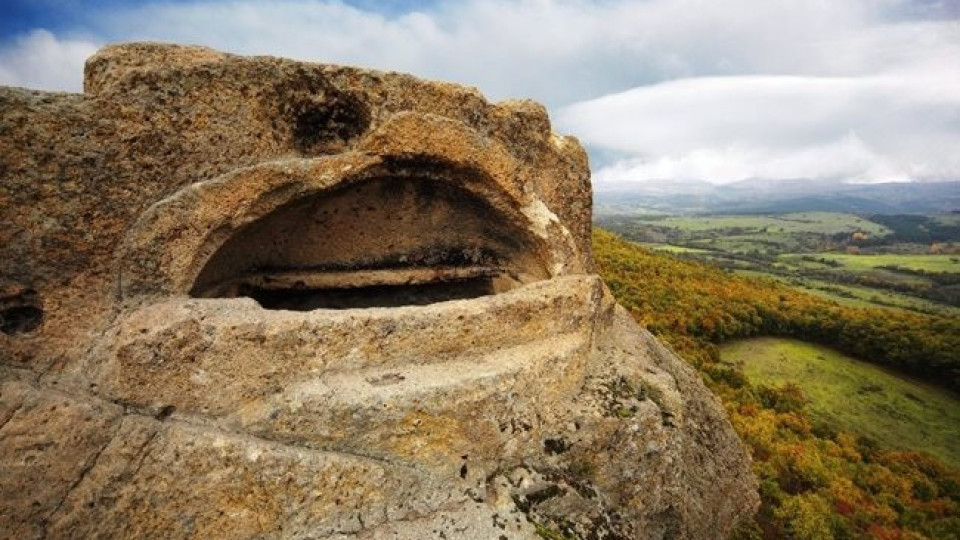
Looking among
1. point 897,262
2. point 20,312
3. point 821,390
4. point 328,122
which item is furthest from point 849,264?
point 20,312

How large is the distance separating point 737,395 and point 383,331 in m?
21.5

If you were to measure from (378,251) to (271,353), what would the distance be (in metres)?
2.25

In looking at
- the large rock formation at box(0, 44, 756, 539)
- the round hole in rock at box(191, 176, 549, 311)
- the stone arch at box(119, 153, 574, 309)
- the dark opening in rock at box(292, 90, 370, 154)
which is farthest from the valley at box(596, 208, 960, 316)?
the dark opening in rock at box(292, 90, 370, 154)

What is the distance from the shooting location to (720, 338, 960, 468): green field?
24.6 meters

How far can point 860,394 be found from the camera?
27688 millimetres

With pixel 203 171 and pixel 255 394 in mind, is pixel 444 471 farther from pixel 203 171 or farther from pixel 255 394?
pixel 203 171

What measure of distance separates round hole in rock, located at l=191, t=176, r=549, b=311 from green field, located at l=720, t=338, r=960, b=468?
24.4 meters

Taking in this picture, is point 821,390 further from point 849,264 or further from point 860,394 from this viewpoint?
point 849,264

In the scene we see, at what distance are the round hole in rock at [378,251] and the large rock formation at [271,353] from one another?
0.06 meters

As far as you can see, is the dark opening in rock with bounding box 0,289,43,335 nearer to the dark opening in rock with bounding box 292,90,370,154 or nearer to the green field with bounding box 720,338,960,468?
the dark opening in rock with bounding box 292,90,370,154

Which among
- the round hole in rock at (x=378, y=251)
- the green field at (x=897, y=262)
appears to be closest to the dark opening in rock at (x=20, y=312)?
the round hole in rock at (x=378, y=251)

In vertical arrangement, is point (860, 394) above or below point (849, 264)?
above

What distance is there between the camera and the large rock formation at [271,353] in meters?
3.52

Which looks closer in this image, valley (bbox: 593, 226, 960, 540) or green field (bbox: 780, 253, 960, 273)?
valley (bbox: 593, 226, 960, 540)
